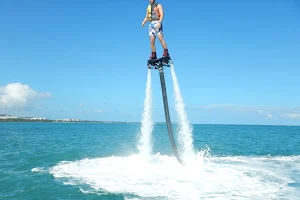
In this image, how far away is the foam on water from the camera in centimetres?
1612

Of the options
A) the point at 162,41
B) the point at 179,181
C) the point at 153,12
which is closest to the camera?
the point at 153,12

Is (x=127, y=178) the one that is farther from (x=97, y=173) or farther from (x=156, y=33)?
(x=156, y=33)

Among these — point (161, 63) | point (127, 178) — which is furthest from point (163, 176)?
point (161, 63)

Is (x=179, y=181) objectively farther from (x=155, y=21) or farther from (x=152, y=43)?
(x=155, y=21)

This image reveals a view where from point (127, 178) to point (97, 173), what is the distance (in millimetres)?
3248

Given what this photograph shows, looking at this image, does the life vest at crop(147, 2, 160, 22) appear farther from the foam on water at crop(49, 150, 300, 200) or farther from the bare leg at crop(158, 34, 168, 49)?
the foam on water at crop(49, 150, 300, 200)

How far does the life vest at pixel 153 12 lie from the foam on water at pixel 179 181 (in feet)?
32.4

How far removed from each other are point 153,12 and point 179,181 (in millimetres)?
12121

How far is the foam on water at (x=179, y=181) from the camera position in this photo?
16.1 meters

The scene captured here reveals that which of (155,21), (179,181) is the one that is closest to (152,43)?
(155,21)

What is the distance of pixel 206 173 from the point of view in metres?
20.9

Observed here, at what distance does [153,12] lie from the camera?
10375 millimetres

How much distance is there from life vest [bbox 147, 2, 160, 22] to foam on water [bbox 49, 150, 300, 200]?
988cm

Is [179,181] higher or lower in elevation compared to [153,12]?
lower
